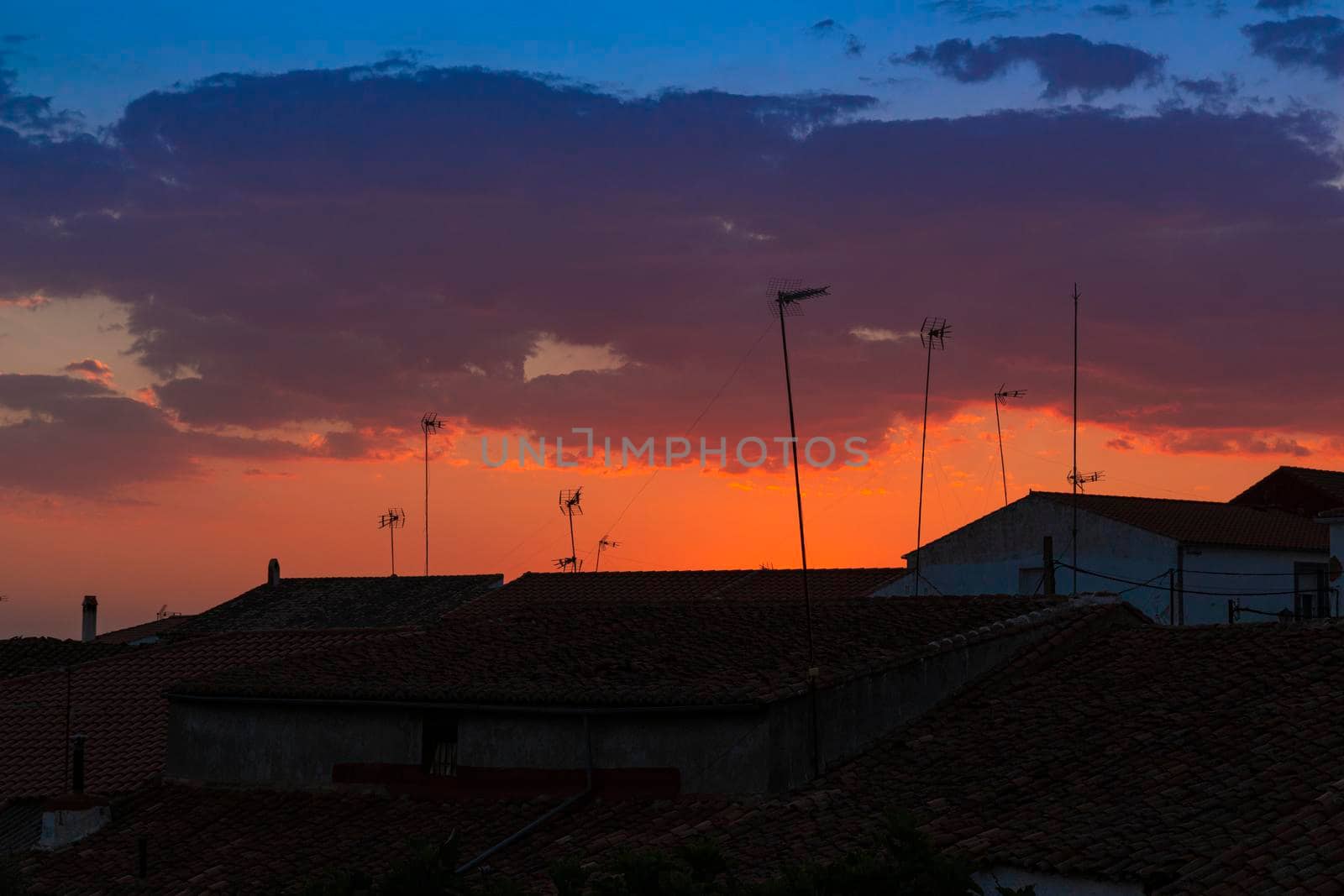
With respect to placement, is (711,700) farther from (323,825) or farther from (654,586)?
(654,586)

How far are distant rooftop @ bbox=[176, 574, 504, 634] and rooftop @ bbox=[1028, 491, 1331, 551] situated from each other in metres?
18.9

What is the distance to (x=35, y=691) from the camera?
112 feet

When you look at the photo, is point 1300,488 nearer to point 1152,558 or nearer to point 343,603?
point 1152,558

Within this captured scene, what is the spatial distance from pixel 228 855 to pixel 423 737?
132 inches

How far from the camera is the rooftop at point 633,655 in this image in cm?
2203

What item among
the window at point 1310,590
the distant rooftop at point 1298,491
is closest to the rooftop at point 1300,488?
the distant rooftop at point 1298,491

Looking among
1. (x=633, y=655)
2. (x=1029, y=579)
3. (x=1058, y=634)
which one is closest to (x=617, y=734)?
(x=633, y=655)

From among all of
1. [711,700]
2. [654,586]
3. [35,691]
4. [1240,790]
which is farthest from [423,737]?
[654,586]

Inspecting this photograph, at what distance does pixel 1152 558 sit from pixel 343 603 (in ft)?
86.9

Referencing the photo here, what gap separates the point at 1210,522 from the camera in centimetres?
4106

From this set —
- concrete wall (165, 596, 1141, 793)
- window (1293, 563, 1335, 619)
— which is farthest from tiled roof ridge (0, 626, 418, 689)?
window (1293, 563, 1335, 619)

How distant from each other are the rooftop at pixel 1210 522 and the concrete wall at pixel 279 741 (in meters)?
22.1

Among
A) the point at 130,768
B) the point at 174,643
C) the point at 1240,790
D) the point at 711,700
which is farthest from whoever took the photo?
the point at 174,643

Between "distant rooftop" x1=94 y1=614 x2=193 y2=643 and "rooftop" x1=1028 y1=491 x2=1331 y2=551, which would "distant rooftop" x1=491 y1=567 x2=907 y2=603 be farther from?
"distant rooftop" x1=94 y1=614 x2=193 y2=643
